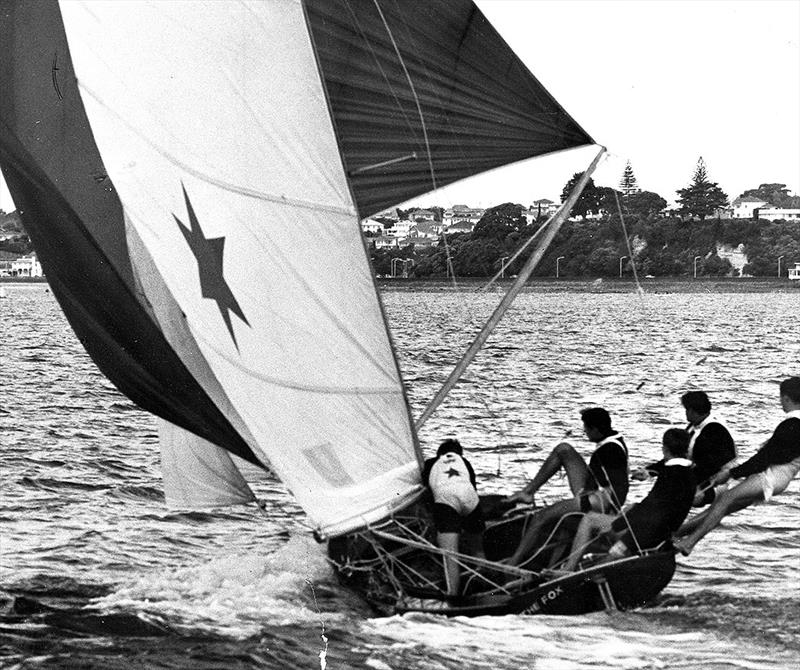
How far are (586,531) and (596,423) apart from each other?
1008 millimetres

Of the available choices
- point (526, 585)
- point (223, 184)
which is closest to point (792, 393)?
point (526, 585)

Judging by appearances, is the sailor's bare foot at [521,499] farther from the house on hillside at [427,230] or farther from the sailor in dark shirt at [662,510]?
the house on hillside at [427,230]

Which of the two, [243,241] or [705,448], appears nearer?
[243,241]

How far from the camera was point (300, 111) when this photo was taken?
36.7 ft

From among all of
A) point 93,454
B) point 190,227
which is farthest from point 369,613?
point 93,454

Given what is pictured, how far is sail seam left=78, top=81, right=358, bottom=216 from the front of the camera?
10.6 m

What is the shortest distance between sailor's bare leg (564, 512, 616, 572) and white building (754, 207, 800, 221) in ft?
564

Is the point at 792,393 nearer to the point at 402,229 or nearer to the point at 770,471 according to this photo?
the point at 770,471

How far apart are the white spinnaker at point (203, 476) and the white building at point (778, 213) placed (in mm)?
171629

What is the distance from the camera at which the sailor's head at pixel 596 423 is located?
11.8 meters

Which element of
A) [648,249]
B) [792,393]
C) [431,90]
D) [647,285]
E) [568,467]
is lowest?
[647,285]

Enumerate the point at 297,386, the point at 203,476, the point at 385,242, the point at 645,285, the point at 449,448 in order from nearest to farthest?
the point at 297,386 < the point at 449,448 < the point at 203,476 < the point at 645,285 < the point at 385,242

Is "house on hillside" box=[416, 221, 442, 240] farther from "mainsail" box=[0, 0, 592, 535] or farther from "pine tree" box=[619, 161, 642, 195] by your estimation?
"mainsail" box=[0, 0, 592, 535]

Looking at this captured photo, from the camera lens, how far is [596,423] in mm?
11867
